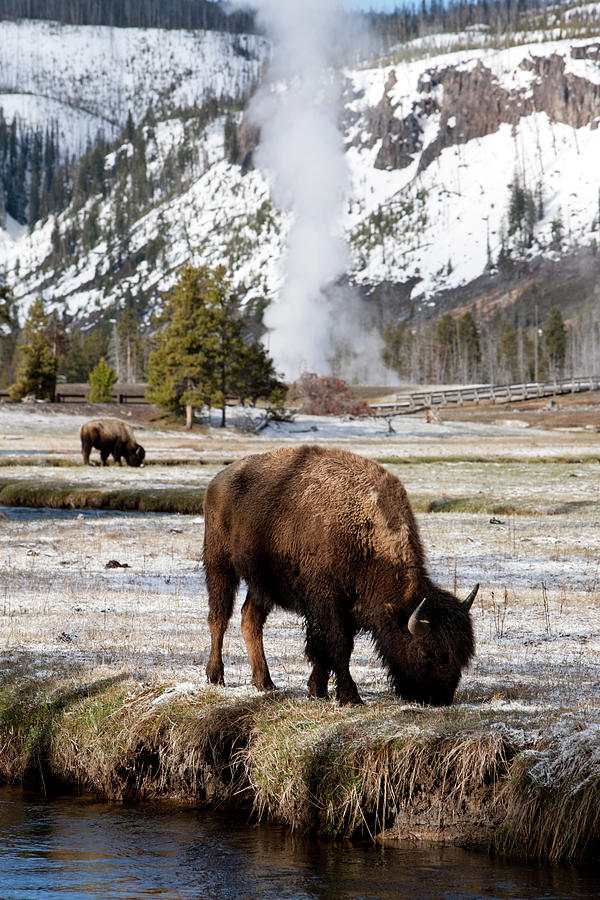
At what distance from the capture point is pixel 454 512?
2662 centimetres

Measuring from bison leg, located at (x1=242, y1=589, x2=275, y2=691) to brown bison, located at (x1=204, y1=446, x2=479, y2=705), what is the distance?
0.01 meters

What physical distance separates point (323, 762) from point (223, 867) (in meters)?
1.33

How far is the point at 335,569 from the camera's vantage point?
30.0 feet

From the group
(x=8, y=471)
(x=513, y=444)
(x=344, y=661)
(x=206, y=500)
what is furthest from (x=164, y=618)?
(x=513, y=444)

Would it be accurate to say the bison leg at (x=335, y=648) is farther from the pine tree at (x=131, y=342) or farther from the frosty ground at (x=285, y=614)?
the pine tree at (x=131, y=342)

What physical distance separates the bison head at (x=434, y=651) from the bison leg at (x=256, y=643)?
5.46 feet

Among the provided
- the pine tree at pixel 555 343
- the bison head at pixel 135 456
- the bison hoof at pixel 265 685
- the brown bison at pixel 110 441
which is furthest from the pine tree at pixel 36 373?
the pine tree at pixel 555 343

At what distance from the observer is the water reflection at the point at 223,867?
23.2ft

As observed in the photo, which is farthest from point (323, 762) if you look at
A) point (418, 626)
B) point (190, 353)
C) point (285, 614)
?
point (190, 353)

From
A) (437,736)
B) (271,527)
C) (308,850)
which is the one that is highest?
(271,527)

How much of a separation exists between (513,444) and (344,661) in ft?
173

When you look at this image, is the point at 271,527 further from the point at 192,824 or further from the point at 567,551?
the point at 567,551

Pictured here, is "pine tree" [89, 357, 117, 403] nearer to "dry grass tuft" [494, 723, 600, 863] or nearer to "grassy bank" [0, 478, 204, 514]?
"grassy bank" [0, 478, 204, 514]

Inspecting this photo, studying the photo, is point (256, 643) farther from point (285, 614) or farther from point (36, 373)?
point (36, 373)
